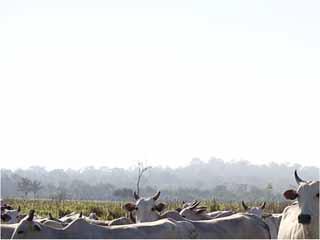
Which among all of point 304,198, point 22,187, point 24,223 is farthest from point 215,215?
point 22,187

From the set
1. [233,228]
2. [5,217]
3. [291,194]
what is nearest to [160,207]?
[233,228]

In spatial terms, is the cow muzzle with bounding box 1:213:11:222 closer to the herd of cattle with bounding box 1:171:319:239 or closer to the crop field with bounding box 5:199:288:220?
the herd of cattle with bounding box 1:171:319:239

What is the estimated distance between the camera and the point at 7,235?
1309 centimetres

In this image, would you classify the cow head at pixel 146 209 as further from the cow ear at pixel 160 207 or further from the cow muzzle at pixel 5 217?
the cow muzzle at pixel 5 217

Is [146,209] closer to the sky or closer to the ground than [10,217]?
closer to the sky

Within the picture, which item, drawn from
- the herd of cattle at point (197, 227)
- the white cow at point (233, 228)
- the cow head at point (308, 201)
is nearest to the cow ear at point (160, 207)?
the herd of cattle at point (197, 227)

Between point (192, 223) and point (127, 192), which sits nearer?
point (192, 223)

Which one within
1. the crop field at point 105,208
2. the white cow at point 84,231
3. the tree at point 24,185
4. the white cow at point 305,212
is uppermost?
the tree at point 24,185

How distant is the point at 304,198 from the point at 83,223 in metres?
3.75

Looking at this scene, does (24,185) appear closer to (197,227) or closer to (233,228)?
(233,228)

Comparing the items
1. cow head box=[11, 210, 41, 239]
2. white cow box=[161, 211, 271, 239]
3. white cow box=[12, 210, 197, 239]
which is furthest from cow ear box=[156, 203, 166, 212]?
cow head box=[11, 210, 41, 239]

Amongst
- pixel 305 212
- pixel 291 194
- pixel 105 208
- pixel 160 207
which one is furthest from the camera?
pixel 105 208

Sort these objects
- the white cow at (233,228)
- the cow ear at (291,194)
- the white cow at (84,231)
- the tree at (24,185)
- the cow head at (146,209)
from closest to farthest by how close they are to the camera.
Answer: the white cow at (84,231)
the cow ear at (291,194)
the white cow at (233,228)
the cow head at (146,209)
the tree at (24,185)

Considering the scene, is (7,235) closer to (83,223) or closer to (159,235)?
(83,223)
